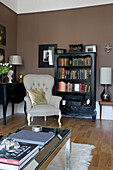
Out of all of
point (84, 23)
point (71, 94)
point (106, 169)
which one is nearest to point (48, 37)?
point (84, 23)

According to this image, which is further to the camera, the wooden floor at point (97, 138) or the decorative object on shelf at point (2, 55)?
the decorative object on shelf at point (2, 55)

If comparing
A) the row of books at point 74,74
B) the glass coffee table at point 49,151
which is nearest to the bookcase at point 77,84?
the row of books at point 74,74

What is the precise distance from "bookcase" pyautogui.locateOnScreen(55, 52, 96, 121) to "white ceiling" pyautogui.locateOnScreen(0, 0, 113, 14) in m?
1.36

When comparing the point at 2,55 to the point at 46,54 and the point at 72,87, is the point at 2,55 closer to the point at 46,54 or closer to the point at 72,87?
the point at 46,54

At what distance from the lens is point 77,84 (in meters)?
4.40

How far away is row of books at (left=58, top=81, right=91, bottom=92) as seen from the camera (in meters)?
4.32

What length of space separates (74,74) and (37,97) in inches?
46.3

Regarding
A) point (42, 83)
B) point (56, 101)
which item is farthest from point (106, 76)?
point (42, 83)

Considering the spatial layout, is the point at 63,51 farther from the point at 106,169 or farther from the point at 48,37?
the point at 106,169

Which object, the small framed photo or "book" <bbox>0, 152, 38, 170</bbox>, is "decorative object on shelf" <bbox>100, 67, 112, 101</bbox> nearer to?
the small framed photo

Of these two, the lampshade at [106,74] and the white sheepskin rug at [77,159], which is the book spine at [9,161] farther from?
the lampshade at [106,74]

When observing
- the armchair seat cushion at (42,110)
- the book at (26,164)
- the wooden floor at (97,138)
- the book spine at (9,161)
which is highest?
the book spine at (9,161)

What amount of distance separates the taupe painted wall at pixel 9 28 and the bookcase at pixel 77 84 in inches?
52.0

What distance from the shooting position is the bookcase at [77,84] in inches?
165
